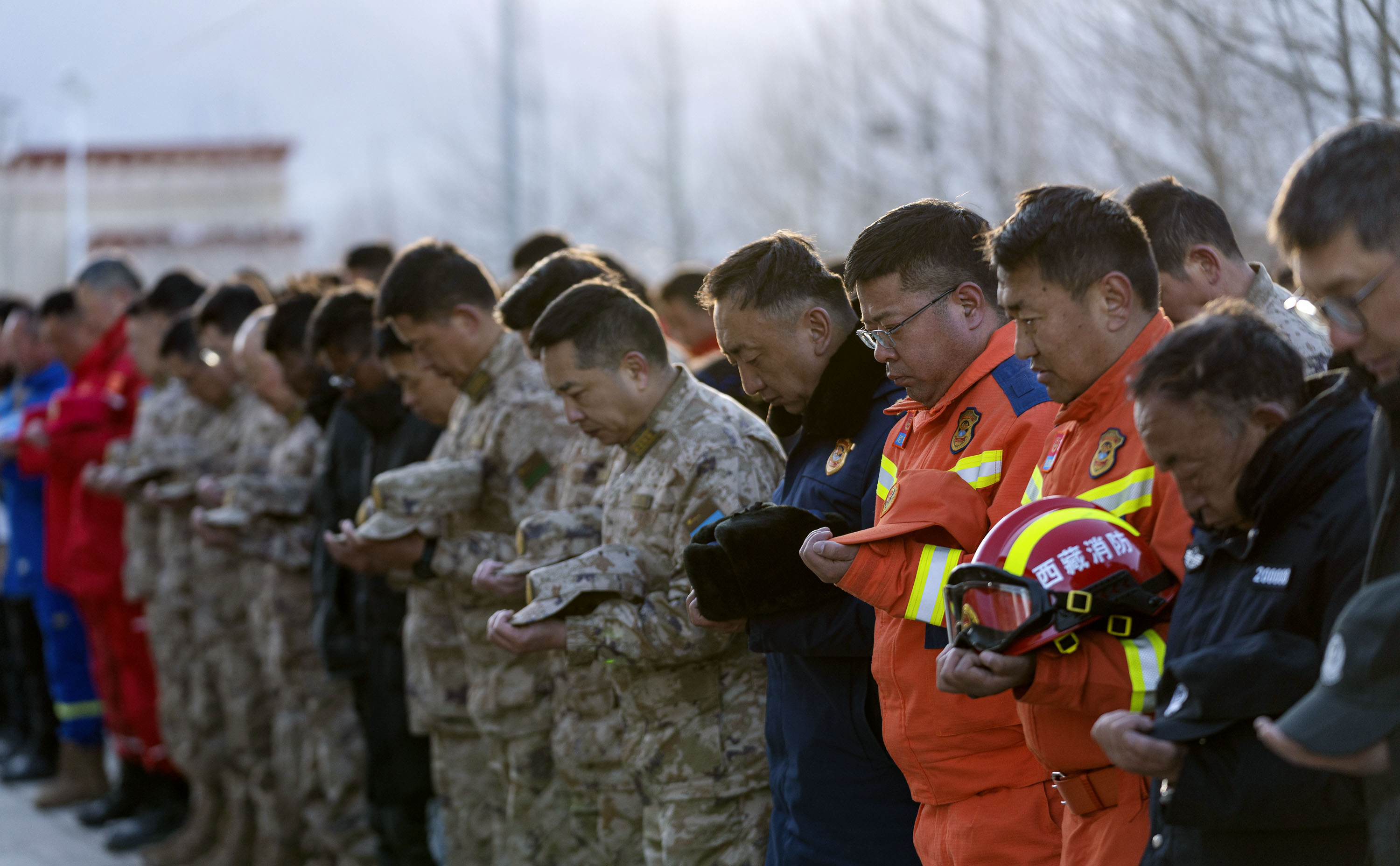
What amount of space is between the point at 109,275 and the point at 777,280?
6593 mm

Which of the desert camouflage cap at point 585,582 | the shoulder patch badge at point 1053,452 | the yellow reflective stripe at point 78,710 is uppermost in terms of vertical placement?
the shoulder patch badge at point 1053,452

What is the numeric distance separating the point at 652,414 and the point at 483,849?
6.45 feet

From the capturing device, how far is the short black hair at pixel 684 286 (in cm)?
739

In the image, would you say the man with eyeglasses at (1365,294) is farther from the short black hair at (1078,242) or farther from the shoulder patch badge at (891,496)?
the shoulder patch badge at (891,496)

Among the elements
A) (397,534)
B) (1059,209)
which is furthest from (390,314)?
(1059,209)

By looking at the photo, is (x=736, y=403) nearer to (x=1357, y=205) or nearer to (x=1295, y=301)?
(x=1295, y=301)

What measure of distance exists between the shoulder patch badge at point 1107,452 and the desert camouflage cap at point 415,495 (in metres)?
2.51

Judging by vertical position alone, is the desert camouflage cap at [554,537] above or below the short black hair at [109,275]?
below

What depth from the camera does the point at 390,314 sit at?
4797mm

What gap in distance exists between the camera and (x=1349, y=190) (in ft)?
6.47

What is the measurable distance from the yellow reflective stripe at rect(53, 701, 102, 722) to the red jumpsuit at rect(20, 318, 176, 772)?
88 mm

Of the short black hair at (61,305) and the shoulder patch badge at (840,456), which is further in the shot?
the short black hair at (61,305)

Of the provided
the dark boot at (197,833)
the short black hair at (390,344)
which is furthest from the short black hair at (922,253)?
the dark boot at (197,833)

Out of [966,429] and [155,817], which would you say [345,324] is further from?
[155,817]
